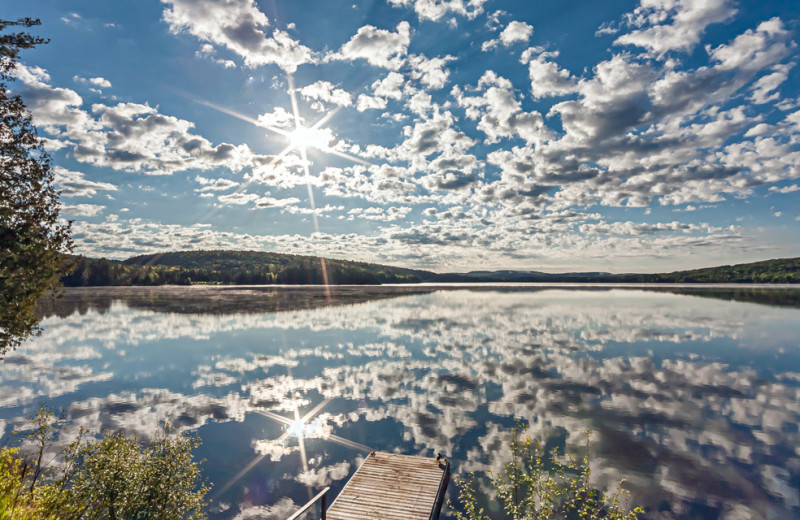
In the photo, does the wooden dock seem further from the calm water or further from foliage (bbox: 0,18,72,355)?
foliage (bbox: 0,18,72,355)

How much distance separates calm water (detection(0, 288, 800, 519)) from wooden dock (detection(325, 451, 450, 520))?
8.57 ft

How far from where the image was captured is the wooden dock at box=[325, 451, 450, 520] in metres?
17.3

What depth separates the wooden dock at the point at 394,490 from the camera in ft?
56.7

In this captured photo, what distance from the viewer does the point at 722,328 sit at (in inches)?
2872

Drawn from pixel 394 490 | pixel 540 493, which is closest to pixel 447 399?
pixel 394 490

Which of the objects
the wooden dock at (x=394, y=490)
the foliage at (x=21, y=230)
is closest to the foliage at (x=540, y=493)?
the wooden dock at (x=394, y=490)

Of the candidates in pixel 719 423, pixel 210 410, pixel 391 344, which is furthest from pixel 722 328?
pixel 210 410

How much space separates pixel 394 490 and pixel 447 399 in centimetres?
1624

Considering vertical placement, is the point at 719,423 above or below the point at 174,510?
below

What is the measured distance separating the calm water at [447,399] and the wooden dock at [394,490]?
2611 millimetres

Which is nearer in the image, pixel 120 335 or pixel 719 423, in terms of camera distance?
pixel 719 423

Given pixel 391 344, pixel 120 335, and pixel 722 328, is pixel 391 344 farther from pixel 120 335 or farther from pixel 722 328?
pixel 722 328

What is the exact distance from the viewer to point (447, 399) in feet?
114

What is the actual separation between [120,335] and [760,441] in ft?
285
